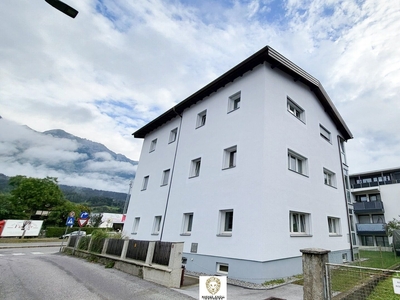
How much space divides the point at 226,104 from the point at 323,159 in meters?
7.35

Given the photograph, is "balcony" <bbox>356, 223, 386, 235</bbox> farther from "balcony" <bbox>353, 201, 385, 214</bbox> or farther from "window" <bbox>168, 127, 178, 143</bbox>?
"window" <bbox>168, 127, 178, 143</bbox>

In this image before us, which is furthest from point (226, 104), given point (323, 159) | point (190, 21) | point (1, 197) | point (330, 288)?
point (1, 197)

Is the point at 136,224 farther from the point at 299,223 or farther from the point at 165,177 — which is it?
the point at 299,223

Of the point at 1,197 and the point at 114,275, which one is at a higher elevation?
the point at 1,197

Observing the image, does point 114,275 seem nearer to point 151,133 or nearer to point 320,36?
point 151,133

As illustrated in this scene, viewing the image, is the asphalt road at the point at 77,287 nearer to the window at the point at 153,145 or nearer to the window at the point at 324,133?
the window at the point at 153,145

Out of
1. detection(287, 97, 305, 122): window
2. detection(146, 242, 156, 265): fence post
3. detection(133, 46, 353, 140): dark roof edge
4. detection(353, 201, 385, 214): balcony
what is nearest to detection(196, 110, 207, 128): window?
detection(133, 46, 353, 140): dark roof edge

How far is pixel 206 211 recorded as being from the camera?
1046 centimetres

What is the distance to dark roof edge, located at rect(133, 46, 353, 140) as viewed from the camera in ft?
35.6

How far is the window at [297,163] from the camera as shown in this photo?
10.9 metres

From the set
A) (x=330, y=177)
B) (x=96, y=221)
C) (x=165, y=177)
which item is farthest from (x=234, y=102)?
(x=96, y=221)

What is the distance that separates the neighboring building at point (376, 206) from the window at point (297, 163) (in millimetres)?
23774

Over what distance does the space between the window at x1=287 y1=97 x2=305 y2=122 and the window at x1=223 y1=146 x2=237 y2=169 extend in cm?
403

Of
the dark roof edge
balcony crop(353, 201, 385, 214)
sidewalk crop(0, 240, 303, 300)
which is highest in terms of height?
the dark roof edge
